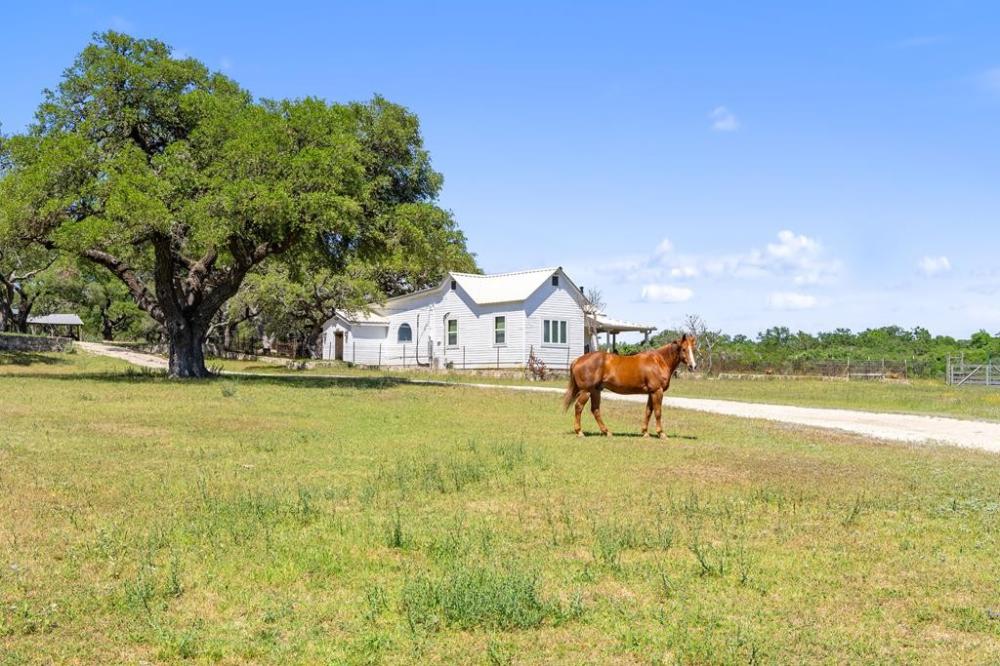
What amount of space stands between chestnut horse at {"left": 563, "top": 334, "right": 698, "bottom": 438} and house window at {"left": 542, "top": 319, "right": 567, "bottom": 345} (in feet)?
111

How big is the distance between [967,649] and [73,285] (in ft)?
278

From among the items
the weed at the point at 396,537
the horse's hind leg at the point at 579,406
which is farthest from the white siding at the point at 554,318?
the weed at the point at 396,537

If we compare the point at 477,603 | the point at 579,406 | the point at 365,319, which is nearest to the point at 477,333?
the point at 365,319

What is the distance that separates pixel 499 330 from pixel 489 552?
144ft

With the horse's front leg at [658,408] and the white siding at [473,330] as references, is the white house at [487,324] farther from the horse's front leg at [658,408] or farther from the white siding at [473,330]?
the horse's front leg at [658,408]

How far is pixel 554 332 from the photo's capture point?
52.2 meters

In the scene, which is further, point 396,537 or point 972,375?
point 972,375

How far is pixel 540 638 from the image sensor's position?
242 inches

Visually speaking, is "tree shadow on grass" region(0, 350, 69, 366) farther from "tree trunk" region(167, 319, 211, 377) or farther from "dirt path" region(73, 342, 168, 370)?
"tree trunk" region(167, 319, 211, 377)

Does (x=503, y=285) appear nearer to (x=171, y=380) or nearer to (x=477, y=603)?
(x=171, y=380)

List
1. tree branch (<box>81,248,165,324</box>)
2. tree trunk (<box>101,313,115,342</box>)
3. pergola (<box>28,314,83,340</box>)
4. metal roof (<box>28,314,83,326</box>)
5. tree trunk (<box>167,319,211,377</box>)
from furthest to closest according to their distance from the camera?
pergola (<box>28,314,83,340</box>)
metal roof (<box>28,314,83,326</box>)
tree trunk (<box>101,313,115,342</box>)
tree trunk (<box>167,319,211,377</box>)
tree branch (<box>81,248,165,324</box>)

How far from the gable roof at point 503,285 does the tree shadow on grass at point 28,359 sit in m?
22.4

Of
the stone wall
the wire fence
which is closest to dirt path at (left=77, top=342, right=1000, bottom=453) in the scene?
the wire fence

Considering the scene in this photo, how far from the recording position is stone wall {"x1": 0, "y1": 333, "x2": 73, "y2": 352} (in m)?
54.5
